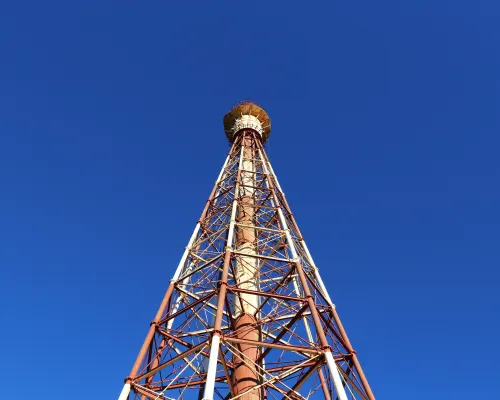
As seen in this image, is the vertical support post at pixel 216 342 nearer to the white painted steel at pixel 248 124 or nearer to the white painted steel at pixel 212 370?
the white painted steel at pixel 212 370

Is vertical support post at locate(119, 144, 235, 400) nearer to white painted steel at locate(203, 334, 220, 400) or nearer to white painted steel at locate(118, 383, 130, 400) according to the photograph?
white painted steel at locate(118, 383, 130, 400)

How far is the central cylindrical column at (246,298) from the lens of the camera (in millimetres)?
13547

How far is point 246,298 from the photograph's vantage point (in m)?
17.1

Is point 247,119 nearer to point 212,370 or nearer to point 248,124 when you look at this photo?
point 248,124

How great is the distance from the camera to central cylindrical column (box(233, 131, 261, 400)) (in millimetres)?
13547

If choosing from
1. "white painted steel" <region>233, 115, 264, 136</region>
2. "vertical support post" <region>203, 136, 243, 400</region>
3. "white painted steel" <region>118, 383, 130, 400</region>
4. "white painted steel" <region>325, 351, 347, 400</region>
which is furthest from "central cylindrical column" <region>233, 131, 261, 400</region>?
"white painted steel" <region>233, 115, 264, 136</region>

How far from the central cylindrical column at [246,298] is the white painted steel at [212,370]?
1147mm

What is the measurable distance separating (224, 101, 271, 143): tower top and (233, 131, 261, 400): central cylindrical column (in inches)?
192

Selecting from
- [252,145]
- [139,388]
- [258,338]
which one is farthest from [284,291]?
[252,145]

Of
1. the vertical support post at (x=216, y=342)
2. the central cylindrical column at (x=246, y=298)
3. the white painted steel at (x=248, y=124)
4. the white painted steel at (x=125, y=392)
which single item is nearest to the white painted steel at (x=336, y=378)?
the central cylindrical column at (x=246, y=298)

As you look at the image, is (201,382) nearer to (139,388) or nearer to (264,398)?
(264,398)

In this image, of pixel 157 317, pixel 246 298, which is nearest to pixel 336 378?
pixel 157 317

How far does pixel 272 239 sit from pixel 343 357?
7.47m

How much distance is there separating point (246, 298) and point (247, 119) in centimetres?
1711
